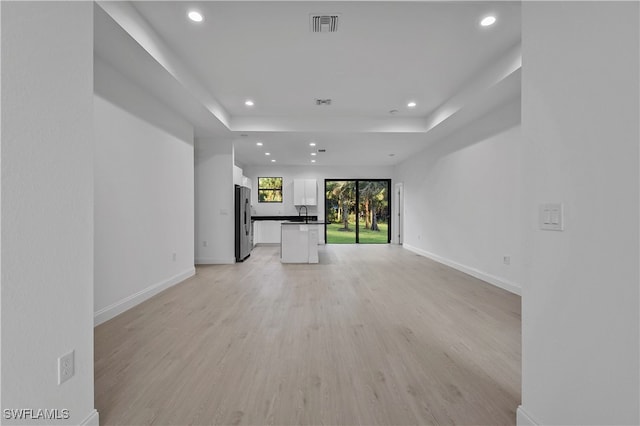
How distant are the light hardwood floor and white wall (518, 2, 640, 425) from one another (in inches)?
21.5

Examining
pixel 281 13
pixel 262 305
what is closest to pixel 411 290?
pixel 262 305

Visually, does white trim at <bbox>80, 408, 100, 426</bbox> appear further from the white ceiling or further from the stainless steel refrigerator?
the stainless steel refrigerator

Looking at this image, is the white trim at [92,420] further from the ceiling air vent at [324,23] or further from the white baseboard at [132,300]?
the ceiling air vent at [324,23]

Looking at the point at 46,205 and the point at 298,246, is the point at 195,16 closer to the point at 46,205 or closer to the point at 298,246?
the point at 46,205

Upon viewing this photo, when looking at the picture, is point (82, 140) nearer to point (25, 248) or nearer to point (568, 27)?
point (25, 248)

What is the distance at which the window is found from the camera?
9.41m

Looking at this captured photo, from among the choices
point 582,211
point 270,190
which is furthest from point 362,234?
point 582,211

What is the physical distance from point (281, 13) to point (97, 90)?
6.38 feet

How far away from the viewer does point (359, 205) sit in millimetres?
9703

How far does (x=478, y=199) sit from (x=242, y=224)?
467 centimetres

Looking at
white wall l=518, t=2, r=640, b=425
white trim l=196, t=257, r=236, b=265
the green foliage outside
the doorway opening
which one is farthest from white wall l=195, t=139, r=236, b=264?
white wall l=518, t=2, r=640, b=425

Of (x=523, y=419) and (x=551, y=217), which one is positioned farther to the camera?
(x=523, y=419)

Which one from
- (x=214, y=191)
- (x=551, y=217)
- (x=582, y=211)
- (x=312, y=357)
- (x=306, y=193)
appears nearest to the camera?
(x=582, y=211)
